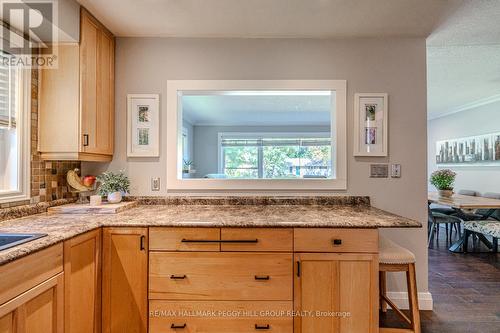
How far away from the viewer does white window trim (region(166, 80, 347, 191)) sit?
233 centimetres

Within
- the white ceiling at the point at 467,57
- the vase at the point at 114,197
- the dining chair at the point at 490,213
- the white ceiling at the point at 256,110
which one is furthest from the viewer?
the white ceiling at the point at 256,110

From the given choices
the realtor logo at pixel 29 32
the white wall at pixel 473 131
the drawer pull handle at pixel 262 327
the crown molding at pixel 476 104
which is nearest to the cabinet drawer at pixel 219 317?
the drawer pull handle at pixel 262 327

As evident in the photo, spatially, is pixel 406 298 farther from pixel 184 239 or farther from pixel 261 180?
pixel 184 239

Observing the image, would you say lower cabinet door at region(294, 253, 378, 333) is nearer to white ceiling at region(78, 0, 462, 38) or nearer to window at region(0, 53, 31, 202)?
white ceiling at region(78, 0, 462, 38)

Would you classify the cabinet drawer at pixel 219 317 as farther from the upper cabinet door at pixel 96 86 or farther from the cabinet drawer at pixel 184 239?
the upper cabinet door at pixel 96 86

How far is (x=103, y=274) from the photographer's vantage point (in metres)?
1.68

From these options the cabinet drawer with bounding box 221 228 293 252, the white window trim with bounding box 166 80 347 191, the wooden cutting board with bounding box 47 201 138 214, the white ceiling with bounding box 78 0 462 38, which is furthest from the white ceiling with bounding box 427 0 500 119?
the wooden cutting board with bounding box 47 201 138 214

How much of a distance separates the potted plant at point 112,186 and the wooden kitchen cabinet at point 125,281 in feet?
1.83

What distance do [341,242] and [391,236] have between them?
3.09 ft

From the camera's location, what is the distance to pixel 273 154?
293 inches

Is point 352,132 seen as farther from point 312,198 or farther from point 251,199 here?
point 251,199

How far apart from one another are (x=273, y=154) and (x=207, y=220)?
582 cm

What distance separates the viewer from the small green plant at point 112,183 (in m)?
2.17

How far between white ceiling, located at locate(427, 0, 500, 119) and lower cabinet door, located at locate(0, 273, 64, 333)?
10.1ft
